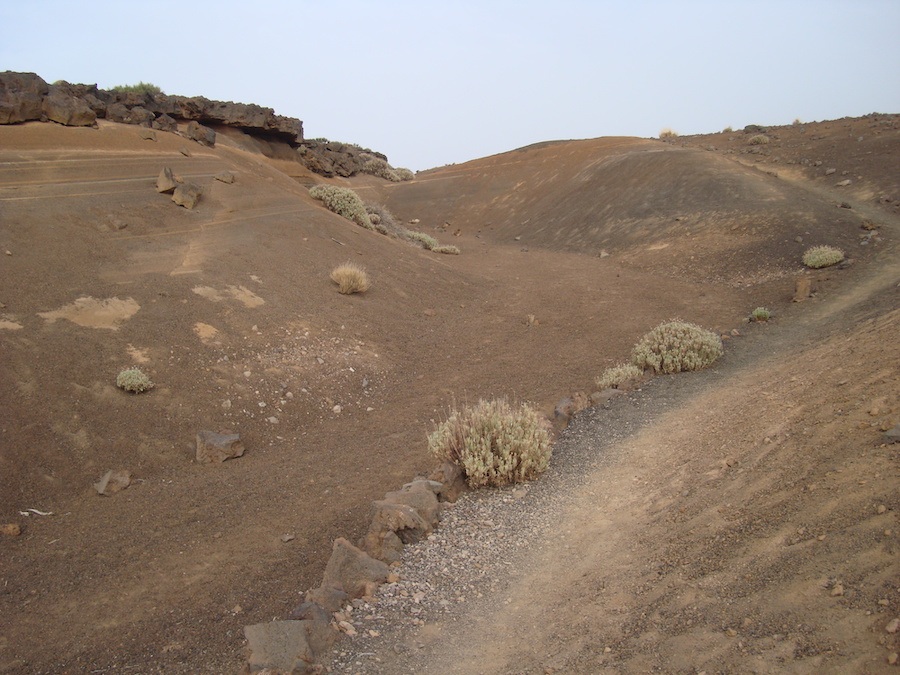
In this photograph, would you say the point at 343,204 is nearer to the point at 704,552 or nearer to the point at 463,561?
the point at 463,561

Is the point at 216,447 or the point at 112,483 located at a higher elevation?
the point at 216,447

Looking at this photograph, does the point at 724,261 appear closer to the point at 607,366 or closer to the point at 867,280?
the point at 867,280

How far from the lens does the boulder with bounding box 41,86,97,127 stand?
15484mm

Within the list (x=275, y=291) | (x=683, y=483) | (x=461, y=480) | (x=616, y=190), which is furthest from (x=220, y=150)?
(x=683, y=483)

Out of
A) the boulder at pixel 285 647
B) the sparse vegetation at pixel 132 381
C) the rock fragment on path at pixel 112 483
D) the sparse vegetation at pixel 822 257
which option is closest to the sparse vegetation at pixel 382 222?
the sparse vegetation at pixel 822 257

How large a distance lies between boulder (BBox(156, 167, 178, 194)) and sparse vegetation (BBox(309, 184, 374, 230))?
539cm

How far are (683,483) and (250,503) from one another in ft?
14.7

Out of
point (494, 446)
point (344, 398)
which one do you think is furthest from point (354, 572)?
point (344, 398)

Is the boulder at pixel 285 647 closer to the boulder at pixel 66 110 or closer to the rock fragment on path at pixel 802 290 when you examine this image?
the rock fragment on path at pixel 802 290

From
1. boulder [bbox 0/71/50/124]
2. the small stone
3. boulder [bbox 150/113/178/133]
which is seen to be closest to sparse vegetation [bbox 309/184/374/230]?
boulder [bbox 150/113/178/133]

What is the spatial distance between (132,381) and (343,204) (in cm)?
1206

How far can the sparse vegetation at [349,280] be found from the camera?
42.8 ft

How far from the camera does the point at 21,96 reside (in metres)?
14.8

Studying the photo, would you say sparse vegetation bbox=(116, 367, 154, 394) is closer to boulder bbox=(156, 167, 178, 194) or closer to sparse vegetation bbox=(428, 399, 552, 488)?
sparse vegetation bbox=(428, 399, 552, 488)
